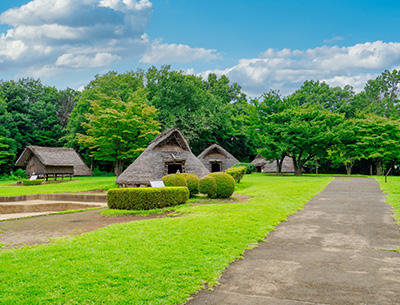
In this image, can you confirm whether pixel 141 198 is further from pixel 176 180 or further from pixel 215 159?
pixel 215 159

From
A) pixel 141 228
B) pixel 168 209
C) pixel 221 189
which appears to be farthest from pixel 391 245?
pixel 221 189

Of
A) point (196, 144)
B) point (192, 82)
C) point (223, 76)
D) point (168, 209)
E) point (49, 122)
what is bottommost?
point (168, 209)

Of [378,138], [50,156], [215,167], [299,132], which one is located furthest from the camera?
[215,167]

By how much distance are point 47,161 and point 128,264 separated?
3616 cm

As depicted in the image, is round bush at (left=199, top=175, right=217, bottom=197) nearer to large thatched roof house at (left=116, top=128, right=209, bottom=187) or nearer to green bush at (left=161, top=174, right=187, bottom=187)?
green bush at (left=161, top=174, right=187, bottom=187)

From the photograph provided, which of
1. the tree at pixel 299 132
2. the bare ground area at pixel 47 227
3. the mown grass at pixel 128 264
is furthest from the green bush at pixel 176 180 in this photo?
the tree at pixel 299 132

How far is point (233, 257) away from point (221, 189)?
1154 cm

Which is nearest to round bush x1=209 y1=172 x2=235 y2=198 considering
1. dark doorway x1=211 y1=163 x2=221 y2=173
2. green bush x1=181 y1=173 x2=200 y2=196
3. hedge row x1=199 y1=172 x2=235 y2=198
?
hedge row x1=199 y1=172 x2=235 y2=198

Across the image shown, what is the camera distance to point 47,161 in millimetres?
37812

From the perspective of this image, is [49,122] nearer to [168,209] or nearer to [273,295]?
[168,209]

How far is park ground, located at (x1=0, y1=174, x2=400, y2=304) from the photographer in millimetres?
4520

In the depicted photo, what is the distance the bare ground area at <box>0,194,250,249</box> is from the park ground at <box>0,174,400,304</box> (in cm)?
91

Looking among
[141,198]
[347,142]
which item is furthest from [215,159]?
[141,198]

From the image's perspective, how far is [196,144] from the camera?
54.4 m
